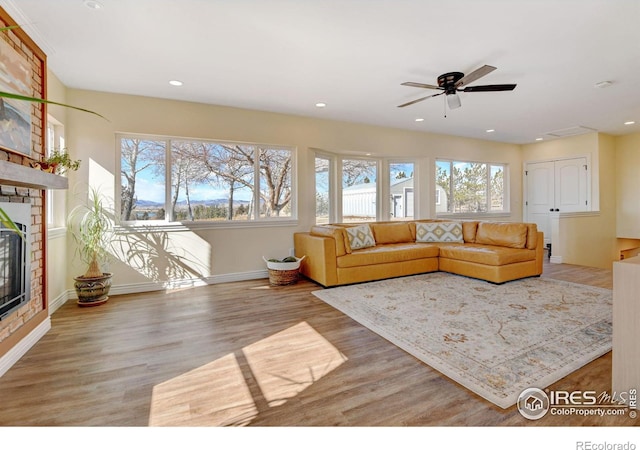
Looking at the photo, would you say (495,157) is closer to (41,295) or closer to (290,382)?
(290,382)

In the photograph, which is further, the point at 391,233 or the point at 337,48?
the point at 391,233

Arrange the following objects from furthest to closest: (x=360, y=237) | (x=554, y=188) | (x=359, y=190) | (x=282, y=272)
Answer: (x=554, y=188), (x=359, y=190), (x=360, y=237), (x=282, y=272)

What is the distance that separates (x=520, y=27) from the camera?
260cm

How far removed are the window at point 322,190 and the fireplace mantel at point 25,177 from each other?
3545 millimetres

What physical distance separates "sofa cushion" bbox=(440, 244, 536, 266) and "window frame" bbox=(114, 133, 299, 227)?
245 centimetres

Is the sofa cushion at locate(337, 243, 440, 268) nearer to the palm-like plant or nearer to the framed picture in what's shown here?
the palm-like plant

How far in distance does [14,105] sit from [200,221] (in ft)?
7.92

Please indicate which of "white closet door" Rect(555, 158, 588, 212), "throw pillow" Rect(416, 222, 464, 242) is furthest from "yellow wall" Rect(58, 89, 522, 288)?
"white closet door" Rect(555, 158, 588, 212)

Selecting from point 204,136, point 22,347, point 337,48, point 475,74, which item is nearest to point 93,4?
point 337,48

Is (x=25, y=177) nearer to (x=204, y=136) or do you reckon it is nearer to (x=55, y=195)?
(x=55, y=195)

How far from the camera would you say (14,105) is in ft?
7.65

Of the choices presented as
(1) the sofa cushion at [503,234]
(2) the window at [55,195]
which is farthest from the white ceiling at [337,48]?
(1) the sofa cushion at [503,234]

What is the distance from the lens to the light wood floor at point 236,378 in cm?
164

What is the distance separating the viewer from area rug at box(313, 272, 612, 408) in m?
2.02
